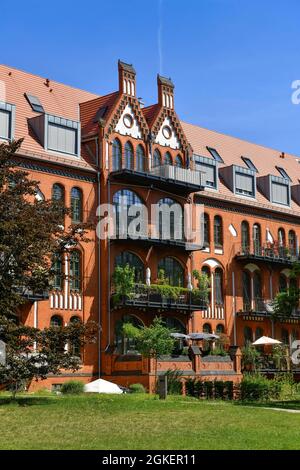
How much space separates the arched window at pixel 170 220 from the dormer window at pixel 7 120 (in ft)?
34.0

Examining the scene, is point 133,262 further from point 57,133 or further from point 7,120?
point 7,120

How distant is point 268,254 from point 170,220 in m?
9.54

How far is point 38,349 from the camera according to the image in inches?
1002

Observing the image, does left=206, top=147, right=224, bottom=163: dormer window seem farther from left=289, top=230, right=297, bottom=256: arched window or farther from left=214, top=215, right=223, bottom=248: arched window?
left=289, top=230, right=297, bottom=256: arched window

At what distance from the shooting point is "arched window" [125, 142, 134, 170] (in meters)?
42.4

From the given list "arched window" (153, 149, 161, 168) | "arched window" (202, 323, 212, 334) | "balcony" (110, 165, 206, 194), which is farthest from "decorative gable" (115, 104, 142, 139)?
"arched window" (202, 323, 212, 334)

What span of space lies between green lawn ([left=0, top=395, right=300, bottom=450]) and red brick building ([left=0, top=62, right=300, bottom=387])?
11.5 m

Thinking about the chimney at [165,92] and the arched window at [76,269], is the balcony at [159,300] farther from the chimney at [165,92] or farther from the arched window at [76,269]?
the chimney at [165,92]

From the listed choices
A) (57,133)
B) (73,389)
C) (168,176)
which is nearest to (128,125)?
(168,176)

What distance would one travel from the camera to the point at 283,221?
5472cm

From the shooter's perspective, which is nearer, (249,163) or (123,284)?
(123,284)

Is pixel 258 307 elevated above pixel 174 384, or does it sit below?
above
